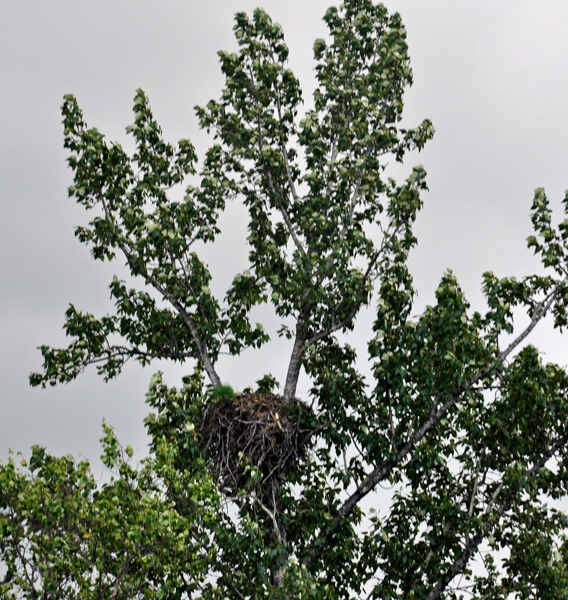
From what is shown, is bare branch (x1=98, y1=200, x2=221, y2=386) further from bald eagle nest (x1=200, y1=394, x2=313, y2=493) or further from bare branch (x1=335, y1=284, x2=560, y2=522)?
bare branch (x1=335, y1=284, x2=560, y2=522)

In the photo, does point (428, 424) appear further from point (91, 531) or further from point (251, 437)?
point (91, 531)

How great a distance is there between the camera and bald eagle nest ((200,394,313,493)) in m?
16.4

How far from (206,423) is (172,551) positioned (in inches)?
146

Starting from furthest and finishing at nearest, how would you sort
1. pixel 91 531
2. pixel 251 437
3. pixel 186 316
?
pixel 186 316, pixel 251 437, pixel 91 531

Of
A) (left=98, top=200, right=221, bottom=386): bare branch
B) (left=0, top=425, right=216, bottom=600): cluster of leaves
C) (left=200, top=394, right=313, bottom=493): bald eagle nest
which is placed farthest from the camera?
(left=98, top=200, right=221, bottom=386): bare branch

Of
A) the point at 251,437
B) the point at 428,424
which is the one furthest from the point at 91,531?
the point at 428,424

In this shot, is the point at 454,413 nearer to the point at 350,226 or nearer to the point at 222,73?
the point at 350,226

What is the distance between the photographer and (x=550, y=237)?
17.4 m

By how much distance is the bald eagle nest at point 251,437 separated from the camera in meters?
16.4

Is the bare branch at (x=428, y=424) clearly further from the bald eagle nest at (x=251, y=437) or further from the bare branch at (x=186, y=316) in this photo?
the bare branch at (x=186, y=316)

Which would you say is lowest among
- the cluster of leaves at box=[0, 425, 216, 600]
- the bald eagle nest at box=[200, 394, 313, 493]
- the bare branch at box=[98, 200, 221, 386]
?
the cluster of leaves at box=[0, 425, 216, 600]

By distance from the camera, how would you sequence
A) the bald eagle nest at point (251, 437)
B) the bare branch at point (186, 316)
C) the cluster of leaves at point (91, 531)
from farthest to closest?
1. the bare branch at point (186, 316)
2. the bald eagle nest at point (251, 437)
3. the cluster of leaves at point (91, 531)

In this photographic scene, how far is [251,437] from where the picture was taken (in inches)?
642

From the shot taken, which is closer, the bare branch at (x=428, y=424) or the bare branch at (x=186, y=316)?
the bare branch at (x=428, y=424)
